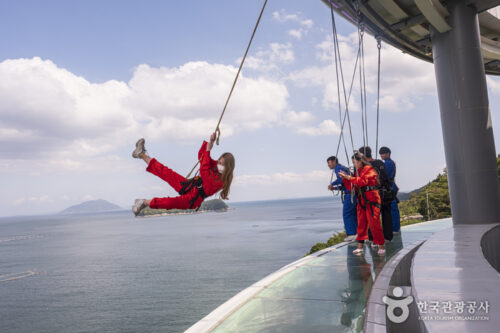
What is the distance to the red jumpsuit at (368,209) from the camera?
5.71 m

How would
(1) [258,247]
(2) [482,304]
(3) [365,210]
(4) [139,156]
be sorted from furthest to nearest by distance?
(1) [258,247] < (3) [365,210] < (4) [139,156] < (2) [482,304]

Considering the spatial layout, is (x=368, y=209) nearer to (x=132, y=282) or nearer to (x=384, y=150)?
(x=384, y=150)

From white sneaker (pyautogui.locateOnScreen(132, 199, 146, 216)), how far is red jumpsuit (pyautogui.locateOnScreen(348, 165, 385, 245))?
3.28 metres

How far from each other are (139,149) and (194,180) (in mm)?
769

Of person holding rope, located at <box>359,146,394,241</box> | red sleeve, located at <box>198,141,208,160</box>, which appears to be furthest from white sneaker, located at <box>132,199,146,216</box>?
person holding rope, located at <box>359,146,394,241</box>

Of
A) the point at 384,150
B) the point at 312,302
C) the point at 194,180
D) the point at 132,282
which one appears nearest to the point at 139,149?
the point at 194,180

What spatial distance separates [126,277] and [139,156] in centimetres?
4587

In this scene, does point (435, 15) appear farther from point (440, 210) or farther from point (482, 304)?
point (440, 210)

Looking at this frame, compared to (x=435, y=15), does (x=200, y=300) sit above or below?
below

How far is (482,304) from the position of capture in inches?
80.9

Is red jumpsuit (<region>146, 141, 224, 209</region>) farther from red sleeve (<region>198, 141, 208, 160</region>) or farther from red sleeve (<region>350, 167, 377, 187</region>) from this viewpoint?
red sleeve (<region>350, 167, 377, 187</region>)

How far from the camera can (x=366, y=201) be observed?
19.2ft

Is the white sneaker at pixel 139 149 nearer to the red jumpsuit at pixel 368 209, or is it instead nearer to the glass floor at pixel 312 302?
Answer: the glass floor at pixel 312 302

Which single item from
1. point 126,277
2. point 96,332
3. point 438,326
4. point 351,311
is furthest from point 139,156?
point 126,277
